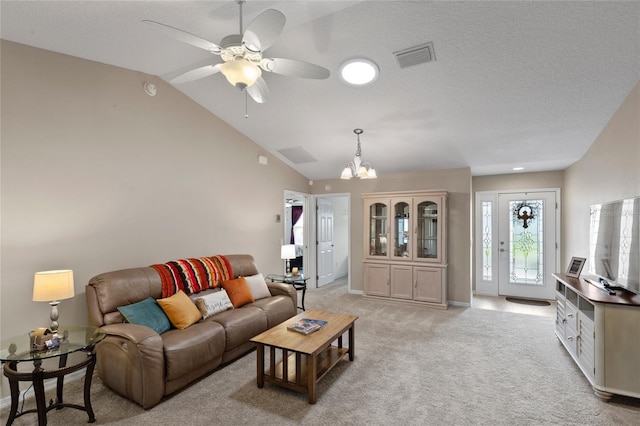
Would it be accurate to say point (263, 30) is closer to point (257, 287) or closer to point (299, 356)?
point (299, 356)

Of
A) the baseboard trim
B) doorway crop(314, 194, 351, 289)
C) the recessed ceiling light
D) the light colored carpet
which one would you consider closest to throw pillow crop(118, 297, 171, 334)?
the light colored carpet

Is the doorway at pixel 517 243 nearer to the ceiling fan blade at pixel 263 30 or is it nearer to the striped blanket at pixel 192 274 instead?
the striped blanket at pixel 192 274

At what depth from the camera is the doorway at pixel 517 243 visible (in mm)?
5262

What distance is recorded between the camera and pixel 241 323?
3.00 meters

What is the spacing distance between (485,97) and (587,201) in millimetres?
2240

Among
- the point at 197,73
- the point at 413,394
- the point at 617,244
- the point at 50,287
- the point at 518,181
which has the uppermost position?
the point at 197,73

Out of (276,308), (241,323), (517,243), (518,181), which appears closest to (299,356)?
(241,323)

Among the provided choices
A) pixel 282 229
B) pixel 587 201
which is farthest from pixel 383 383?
pixel 587 201

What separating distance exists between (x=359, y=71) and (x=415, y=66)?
0.51 m

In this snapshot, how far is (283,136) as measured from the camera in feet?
14.4

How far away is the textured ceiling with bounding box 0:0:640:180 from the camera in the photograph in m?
2.13

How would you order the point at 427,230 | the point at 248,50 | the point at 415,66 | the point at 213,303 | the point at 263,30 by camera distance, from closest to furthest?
the point at 263,30, the point at 248,50, the point at 415,66, the point at 213,303, the point at 427,230

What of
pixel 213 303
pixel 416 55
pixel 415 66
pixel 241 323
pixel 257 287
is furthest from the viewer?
Result: pixel 257 287

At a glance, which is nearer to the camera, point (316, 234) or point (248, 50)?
point (248, 50)
